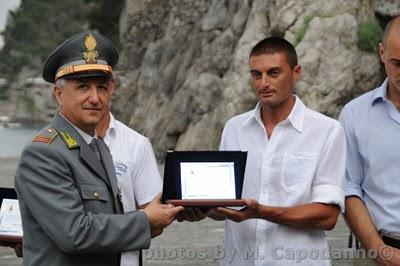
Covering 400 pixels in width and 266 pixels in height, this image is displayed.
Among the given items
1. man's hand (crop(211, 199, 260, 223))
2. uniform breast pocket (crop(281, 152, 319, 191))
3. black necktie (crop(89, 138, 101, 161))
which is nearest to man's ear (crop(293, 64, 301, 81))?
uniform breast pocket (crop(281, 152, 319, 191))

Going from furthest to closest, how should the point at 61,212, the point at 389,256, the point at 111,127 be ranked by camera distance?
the point at 111,127, the point at 389,256, the point at 61,212

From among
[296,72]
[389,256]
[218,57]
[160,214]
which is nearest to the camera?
[160,214]

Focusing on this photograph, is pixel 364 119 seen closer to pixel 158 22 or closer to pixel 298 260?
pixel 298 260

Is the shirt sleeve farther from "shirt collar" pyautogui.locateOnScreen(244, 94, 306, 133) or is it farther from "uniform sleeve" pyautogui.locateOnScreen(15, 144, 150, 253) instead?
Result: "uniform sleeve" pyautogui.locateOnScreen(15, 144, 150, 253)

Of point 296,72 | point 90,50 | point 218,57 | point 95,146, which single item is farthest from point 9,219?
point 218,57

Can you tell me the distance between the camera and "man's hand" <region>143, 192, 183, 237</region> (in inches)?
124

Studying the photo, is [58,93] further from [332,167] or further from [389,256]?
[389,256]

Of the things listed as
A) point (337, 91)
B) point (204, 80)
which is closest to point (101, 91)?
point (337, 91)

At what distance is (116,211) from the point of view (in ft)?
10.2

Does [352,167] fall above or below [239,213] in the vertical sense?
above

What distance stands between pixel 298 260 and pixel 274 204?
30 centimetres

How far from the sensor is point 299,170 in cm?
383

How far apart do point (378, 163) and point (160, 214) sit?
48.8 inches

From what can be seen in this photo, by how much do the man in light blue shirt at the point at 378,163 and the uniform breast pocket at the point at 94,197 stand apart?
1431 mm
